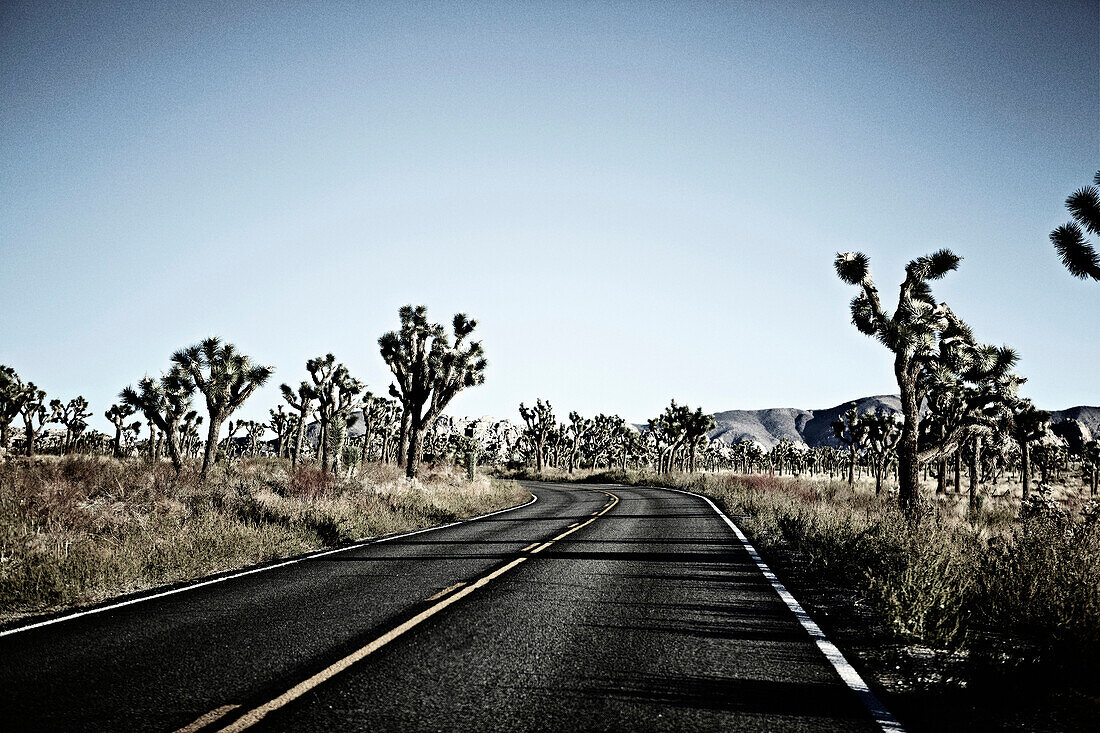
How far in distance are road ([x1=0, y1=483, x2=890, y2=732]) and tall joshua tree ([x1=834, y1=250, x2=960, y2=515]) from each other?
10.9 meters

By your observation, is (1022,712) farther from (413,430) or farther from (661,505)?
(413,430)

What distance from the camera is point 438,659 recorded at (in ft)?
16.8

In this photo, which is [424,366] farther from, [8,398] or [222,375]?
[8,398]

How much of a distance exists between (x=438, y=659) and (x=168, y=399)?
34.5m

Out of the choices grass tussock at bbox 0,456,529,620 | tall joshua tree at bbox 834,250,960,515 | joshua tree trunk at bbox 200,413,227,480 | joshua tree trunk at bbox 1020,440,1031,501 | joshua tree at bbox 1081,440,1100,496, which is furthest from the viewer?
joshua tree at bbox 1081,440,1100,496

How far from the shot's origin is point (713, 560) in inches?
421

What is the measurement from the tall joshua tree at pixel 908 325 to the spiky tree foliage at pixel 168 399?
3008cm

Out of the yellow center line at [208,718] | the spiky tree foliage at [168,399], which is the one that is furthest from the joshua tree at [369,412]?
the yellow center line at [208,718]

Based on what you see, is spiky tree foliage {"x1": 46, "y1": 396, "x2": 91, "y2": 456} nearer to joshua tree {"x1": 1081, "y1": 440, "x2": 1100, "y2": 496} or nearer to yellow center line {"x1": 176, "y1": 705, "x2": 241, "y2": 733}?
yellow center line {"x1": 176, "y1": 705, "x2": 241, "y2": 733}

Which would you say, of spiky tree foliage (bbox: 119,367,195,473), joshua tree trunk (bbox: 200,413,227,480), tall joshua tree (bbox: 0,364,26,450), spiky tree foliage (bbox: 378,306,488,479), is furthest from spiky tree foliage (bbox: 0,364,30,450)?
spiky tree foliage (bbox: 378,306,488,479)

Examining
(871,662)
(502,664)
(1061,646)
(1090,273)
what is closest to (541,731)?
(502,664)

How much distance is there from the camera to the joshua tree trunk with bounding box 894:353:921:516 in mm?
17156

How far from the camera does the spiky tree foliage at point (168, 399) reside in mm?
31547

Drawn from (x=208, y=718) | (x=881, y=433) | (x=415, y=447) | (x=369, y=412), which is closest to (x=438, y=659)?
(x=208, y=718)
